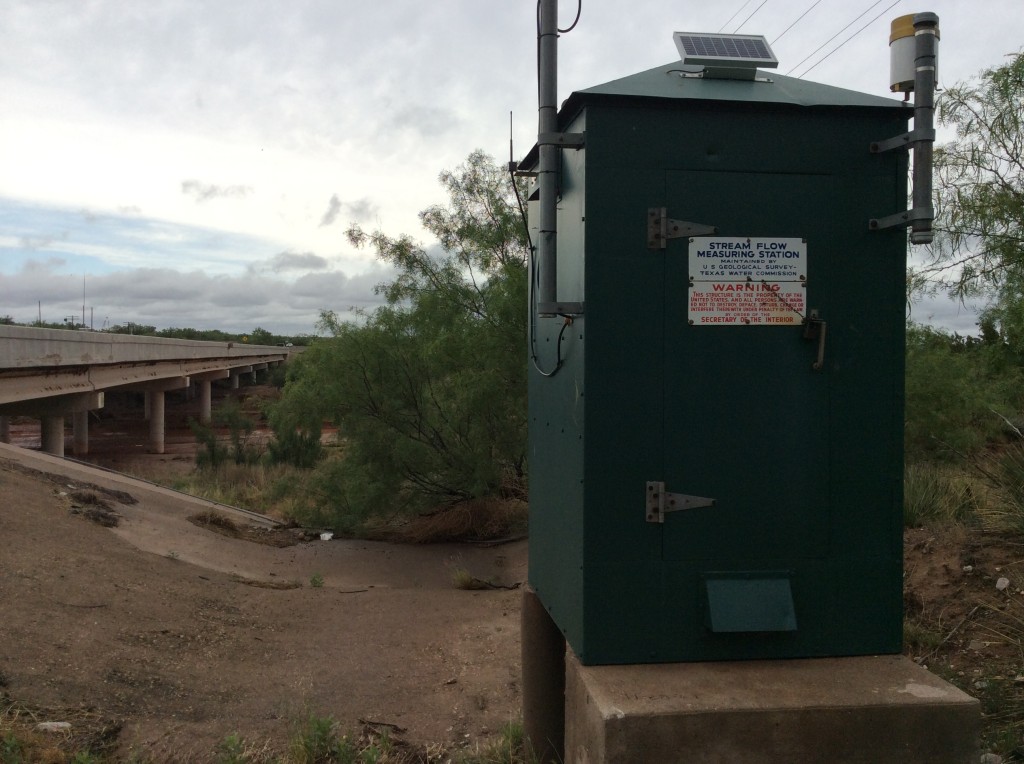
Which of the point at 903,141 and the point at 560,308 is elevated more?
the point at 903,141

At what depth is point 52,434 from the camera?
28406 millimetres

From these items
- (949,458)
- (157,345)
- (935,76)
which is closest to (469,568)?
(949,458)

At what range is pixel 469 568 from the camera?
12156 millimetres

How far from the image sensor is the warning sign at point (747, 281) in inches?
130

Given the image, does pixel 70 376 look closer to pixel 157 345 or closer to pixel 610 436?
pixel 157 345

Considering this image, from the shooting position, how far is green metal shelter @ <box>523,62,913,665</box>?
129 inches

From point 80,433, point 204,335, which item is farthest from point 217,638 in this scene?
→ point 204,335

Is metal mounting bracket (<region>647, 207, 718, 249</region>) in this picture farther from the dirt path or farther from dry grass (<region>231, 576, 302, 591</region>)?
dry grass (<region>231, 576, 302, 591</region>)

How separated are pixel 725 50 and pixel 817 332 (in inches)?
49.5

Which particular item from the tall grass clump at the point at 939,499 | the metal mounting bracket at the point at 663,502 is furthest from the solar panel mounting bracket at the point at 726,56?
the tall grass clump at the point at 939,499

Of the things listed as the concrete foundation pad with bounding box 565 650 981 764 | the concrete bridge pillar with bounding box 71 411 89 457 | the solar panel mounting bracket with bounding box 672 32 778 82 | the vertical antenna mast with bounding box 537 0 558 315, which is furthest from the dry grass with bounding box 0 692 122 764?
the concrete bridge pillar with bounding box 71 411 89 457

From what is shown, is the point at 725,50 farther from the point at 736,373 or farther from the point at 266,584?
the point at 266,584

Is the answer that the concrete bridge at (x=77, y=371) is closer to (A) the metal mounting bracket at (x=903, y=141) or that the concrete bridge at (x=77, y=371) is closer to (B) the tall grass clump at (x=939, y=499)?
(B) the tall grass clump at (x=939, y=499)

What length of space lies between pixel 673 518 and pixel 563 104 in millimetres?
1704
